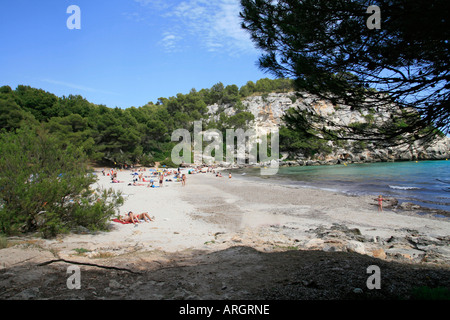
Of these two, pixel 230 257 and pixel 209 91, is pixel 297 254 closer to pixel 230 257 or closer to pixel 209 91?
pixel 230 257

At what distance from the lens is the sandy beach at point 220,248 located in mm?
3514

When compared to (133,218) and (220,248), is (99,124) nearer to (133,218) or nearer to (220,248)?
(133,218)

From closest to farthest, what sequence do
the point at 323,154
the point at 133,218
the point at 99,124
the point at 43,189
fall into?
1. the point at 43,189
2. the point at 133,218
3. the point at 99,124
4. the point at 323,154

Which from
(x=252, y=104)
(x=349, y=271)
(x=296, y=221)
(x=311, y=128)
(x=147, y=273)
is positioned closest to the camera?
(x=349, y=271)

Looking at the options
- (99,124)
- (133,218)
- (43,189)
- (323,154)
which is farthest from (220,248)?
(323,154)

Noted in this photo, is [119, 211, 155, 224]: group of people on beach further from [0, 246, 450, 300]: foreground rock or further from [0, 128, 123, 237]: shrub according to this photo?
[0, 246, 450, 300]: foreground rock

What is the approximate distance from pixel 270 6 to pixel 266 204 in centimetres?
1194

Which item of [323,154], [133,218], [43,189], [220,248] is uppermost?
[323,154]

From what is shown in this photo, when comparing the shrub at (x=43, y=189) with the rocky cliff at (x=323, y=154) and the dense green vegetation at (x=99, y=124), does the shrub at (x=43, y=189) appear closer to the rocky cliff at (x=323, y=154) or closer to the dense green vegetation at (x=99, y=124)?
the rocky cliff at (x=323, y=154)

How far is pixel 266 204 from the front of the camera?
49.0 ft

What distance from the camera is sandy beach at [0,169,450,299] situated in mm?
3514

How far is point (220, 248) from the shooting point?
6.25 meters

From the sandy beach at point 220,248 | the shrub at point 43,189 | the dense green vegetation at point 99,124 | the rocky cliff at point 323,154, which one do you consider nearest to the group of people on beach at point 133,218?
the sandy beach at point 220,248
